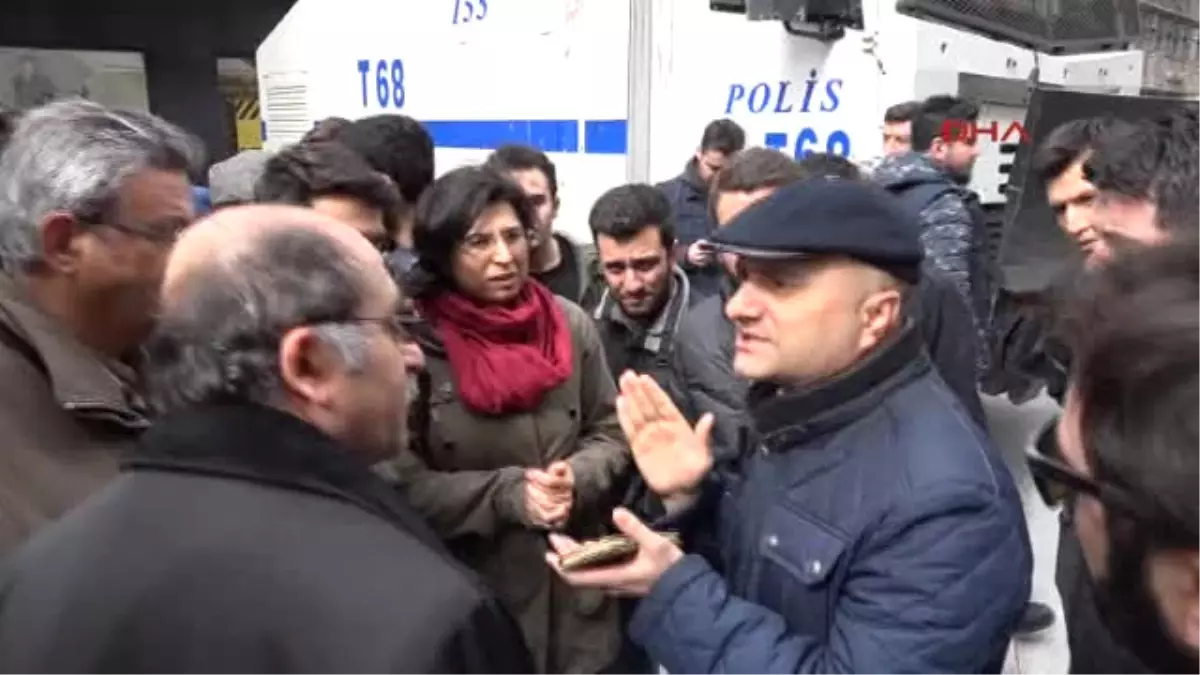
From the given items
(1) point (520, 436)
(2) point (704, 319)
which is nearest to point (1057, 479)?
(1) point (520, 436)

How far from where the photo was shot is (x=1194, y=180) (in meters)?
1.97

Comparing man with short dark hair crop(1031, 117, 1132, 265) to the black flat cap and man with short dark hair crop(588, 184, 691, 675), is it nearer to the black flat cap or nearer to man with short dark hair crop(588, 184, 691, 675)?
man with short dark hair crop(588, 184, 691, 675)

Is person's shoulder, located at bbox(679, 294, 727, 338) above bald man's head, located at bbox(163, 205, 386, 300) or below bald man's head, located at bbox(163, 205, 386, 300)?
below

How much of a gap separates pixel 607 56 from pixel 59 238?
142 inches

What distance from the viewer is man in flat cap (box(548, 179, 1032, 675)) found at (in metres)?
1.33

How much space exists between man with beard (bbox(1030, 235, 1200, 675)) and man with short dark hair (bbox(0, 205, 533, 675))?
1.79 feet

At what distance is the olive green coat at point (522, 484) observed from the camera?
2010 mm

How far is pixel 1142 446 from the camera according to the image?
28.5 inches

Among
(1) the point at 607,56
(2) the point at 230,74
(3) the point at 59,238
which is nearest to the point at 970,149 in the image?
(1) the point at 607,56

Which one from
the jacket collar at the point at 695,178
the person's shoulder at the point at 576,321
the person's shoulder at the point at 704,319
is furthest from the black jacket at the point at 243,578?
the jacket collar at the point at 695,178

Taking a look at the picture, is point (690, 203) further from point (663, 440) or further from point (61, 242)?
point (61, 242)

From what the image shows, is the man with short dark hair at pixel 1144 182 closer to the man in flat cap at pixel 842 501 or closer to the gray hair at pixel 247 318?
the man in flat cap at pixel 842 501

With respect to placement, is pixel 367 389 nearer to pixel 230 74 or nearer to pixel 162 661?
pixel 162 661

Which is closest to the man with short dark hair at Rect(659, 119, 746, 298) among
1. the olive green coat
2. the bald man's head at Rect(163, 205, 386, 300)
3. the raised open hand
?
the olive green coat
